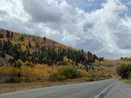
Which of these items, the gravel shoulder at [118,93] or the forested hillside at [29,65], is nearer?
the gravel shoulder at [118,93]

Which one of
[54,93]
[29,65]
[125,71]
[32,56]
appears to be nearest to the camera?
[54,93]

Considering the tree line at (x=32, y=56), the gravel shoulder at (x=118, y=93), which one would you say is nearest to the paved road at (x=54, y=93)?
the gravel shoulder at (x=118, y=93)

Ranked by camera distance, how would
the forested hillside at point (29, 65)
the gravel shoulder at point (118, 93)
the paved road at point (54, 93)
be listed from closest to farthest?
the paved road at point (54, 93) → the gravel shoulder at point (118, 93) → the forested hillside at point (29, 65)

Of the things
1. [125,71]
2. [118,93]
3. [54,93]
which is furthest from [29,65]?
[54,93]

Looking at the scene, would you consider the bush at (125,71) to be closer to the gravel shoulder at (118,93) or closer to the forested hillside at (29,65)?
the forested hillside at (29,65)

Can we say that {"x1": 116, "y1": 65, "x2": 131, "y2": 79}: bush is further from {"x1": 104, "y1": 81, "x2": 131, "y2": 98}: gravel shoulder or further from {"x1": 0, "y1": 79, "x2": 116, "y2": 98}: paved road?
{"x1": 0, "y1": 79, "x2": 116, "y2": 98}: paved road

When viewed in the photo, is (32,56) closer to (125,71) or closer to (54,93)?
(125,71)

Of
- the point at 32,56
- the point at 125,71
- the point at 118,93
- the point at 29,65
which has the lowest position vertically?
the point at 118,93

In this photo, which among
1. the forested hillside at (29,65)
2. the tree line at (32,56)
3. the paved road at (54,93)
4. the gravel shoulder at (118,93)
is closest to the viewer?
the paved road at (54,93)

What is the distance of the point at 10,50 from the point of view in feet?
397

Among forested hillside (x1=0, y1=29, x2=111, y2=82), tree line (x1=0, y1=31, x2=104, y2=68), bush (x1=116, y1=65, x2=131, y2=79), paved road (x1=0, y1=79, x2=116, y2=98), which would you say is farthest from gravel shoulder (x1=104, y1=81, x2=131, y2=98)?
tree line (x1=0, y1=31, x2=104, y2=68)

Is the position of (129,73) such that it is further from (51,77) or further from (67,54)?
(67,54)

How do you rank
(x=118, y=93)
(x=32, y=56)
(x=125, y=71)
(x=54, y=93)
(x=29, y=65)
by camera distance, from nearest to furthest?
(x=54, y=93) → (x=118, y=93) → (x=125, y=71) → (x=29, y=65) → (x=32, y=56)

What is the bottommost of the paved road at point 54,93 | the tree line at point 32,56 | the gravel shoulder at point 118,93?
the gravel shoulder at point 118,93
